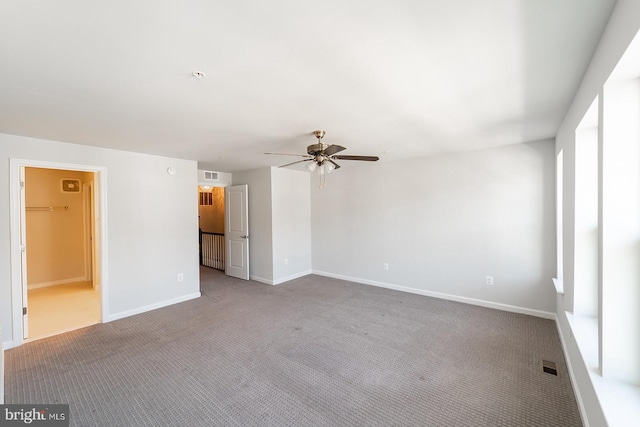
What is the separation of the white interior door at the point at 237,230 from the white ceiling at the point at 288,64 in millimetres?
2752

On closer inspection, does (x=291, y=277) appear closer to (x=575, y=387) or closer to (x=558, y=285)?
(x=558, y=285)

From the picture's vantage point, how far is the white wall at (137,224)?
2941 mm

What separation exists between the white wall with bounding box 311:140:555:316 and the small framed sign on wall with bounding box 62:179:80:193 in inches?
202

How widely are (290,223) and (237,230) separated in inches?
46.4

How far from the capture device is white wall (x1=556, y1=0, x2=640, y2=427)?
1.12 m

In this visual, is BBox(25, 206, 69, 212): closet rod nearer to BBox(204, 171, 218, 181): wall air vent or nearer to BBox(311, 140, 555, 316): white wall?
BBox(204, 171, 218, 181): wall air vent

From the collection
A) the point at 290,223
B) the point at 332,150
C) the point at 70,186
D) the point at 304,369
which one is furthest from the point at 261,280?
the point at 70,186

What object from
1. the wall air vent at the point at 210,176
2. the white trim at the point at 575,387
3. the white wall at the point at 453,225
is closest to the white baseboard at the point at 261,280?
the white wall at the point at 453,225

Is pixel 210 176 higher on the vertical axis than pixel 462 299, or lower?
higher

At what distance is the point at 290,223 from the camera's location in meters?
5.67

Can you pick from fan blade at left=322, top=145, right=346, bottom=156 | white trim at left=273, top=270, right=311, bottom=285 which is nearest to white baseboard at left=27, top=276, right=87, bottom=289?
white trim at left=273, top=270, right=311, bottom=285

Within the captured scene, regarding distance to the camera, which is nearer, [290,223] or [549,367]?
[549,367]

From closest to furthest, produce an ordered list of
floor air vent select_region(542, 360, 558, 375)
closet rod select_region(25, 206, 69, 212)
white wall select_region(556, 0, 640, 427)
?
white wall select_region(556, 0, 640, 427) → floor air vent select_region(542, 360, 558, 375) → closet rod select_region(25, 206, 69, 212)

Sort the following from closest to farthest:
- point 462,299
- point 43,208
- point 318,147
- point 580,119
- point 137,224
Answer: point 580,119
point 318,147
point 137,224
point 462,299
point 43,208
